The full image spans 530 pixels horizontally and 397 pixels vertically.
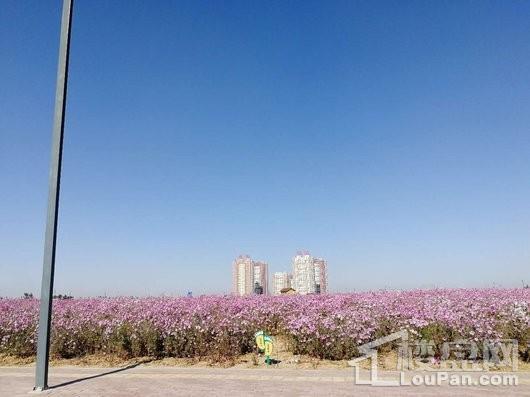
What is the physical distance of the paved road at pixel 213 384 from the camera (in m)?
5.98

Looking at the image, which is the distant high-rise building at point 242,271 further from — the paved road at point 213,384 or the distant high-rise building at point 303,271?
the paved road at point 213,384

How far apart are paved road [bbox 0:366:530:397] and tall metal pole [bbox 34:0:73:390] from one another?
0.51 meters

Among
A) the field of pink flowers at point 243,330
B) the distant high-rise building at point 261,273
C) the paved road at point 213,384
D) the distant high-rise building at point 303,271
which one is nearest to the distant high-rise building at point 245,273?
the distant high-rise building at point 261,273

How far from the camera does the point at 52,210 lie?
6.89 metres

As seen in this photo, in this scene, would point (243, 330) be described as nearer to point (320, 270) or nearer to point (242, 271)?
point (320, 270)

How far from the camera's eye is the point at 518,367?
25.1ft

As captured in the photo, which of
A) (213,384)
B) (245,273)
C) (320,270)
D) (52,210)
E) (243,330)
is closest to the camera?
(213,384)

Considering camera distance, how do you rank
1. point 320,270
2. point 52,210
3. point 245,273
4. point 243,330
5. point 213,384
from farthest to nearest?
point 245,273
point 320,270
point 243,330
point 52,210
point 213,384

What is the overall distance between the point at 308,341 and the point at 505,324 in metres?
3.95

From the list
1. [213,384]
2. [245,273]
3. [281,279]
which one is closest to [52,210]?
[213,384]

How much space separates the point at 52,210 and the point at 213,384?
369cm

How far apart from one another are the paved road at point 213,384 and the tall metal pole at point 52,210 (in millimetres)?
506

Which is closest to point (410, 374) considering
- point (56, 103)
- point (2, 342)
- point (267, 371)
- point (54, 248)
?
point (267, 371)

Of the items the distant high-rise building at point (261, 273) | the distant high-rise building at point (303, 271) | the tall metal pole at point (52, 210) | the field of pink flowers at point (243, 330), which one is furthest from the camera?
the distant high-rise building at point (261, 273)
